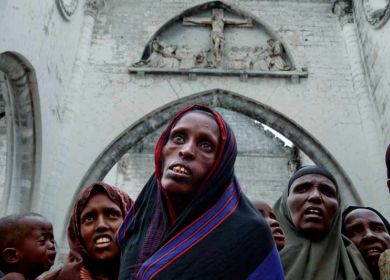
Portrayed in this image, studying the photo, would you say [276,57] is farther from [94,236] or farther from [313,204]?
[94,236]

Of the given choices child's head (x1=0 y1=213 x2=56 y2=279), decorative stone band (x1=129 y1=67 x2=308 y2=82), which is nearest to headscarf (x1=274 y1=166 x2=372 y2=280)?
child's head (x1=0 y1=213 x2=56 y2=279)

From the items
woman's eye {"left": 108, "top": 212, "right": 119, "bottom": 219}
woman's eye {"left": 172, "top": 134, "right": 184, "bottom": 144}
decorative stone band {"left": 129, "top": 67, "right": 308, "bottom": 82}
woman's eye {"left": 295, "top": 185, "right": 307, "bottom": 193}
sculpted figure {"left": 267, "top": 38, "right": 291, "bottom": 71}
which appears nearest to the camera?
woman's eye {"left": 172, "top": 134, "right": 184, "bottom": 144}

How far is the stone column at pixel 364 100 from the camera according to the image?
25.0 feet

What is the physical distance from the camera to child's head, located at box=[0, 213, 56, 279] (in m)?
2.28

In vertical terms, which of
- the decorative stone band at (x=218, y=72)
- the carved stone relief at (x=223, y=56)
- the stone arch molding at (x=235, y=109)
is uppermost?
the carved stone relief at (x=223, y=56)

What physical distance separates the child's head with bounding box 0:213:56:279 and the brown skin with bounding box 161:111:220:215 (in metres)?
1.15

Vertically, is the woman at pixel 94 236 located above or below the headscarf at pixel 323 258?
above

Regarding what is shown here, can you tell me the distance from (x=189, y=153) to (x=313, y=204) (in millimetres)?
911

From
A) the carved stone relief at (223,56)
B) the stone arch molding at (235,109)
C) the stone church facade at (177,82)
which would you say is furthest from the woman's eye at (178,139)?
the carved stone relief at (223,56)

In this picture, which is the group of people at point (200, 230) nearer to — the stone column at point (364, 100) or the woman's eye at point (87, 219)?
the woman's eye at point (87, 219)

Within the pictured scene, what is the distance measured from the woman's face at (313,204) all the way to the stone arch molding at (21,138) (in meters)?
5.65

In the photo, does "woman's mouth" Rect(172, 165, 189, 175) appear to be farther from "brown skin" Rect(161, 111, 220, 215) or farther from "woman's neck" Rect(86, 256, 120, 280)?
"woman's neck" Rect(86, 256, 120, 280)

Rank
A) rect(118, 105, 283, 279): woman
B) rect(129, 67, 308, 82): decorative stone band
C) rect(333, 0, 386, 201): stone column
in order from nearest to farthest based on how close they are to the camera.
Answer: rect(118, 105, 283, 279): woman < rect(333, 0, 386, 201): stone column < rect(129, 67, 308, 82): decorative stone band

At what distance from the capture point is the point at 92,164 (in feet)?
25.7
